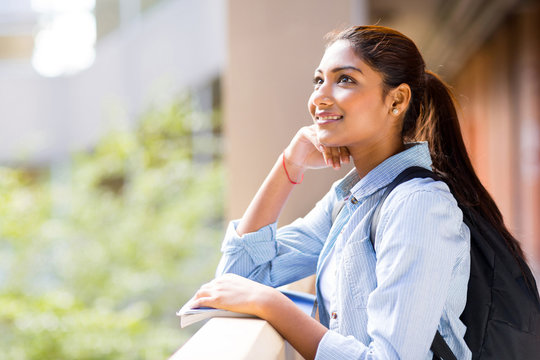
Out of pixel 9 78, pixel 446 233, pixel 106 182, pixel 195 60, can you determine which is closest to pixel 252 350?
pixel 446 233

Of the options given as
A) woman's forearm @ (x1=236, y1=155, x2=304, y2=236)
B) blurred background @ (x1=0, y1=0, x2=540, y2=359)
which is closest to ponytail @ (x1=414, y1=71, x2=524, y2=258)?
woman's forearm @ (x1=236, y1=155, x2=304, y2=236)

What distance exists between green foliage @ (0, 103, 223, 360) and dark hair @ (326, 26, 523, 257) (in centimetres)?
473

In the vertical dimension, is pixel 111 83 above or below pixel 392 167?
above

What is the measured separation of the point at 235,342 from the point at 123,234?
5.96 m

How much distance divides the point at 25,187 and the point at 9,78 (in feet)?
6.38

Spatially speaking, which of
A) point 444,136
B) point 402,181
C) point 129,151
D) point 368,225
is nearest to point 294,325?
point 368,225

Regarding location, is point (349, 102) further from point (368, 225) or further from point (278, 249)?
point (278, 249)

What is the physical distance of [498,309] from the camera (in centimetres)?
114

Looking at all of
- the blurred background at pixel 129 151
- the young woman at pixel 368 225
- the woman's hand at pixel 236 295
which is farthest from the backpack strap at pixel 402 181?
the blurred background at pixel 129 151

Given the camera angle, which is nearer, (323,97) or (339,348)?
(339,348)

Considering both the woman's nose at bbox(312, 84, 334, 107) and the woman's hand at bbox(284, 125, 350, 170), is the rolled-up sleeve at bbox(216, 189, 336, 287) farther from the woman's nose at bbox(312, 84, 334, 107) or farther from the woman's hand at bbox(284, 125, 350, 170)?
the woman's nose at bbox(312, 84, 334, 107)

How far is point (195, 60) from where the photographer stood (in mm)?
7285

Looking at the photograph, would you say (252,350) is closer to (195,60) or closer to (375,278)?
(375,278)

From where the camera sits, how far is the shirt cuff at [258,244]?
156cm
